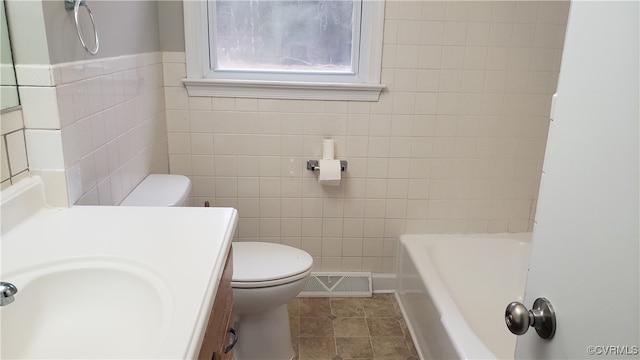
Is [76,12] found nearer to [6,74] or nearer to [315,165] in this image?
[6,74]

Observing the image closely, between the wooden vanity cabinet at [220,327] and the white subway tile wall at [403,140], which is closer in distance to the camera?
the wooden vanity cabinet at [220,327]

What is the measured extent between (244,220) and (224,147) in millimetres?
390

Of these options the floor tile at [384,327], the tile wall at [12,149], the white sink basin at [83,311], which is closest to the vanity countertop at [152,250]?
the white sink basin at [83,311]

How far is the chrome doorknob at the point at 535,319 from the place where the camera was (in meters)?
0.78

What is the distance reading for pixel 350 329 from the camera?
2225 millimetres

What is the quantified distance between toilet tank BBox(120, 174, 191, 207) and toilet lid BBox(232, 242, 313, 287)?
337 millimetres

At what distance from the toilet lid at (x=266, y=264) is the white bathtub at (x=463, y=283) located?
0.55 metres

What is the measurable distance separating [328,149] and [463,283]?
36.6 inches

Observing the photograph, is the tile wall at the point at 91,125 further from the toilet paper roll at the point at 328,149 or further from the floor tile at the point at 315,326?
the floor tile at the point at 315,326

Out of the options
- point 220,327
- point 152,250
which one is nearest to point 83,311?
point 152,250

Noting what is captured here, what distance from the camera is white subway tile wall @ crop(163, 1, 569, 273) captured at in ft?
7.30

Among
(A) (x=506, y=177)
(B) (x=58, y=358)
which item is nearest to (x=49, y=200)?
(B) (x=58, y=358)

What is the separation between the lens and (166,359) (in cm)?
71

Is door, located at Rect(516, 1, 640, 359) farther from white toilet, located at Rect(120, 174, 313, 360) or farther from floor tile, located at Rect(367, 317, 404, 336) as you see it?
floor tile, located at Rect(367, 317, 404, 336)
